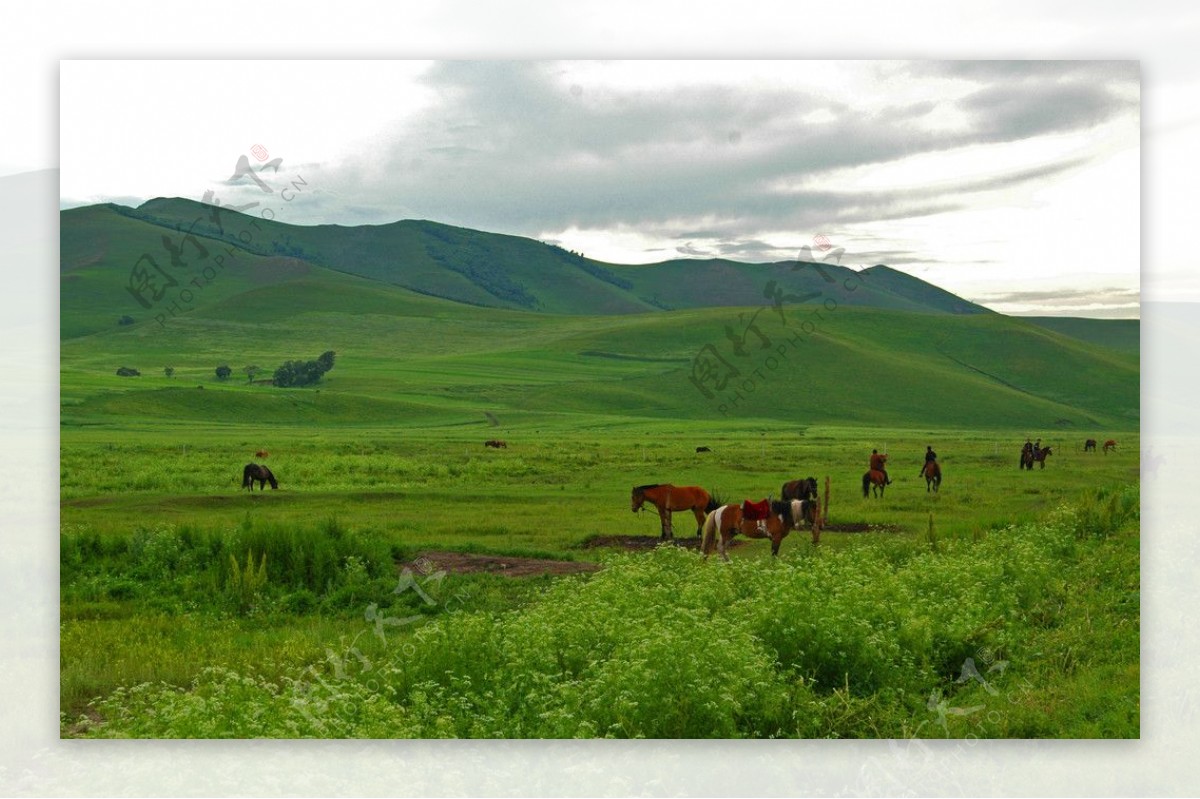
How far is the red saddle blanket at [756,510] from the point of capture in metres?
9.46

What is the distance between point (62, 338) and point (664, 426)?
7675 millimetres

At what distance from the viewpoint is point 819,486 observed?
10.5 m

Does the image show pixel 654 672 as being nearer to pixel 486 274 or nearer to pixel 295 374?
pixel 295 374

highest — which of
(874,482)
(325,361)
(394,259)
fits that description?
(394,259)

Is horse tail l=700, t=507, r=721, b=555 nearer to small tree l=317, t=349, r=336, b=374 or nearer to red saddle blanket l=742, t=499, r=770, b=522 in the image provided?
red saddle blanket l=742, t=499, r=770, b=522

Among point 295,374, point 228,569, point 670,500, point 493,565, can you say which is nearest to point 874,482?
point 670,500

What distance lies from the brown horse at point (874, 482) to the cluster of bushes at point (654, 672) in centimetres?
213

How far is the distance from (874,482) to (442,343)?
6.85 metres

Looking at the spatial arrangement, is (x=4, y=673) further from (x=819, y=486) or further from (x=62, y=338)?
(x=819, y=486)

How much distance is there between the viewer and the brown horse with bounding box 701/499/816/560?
9477 millimetres

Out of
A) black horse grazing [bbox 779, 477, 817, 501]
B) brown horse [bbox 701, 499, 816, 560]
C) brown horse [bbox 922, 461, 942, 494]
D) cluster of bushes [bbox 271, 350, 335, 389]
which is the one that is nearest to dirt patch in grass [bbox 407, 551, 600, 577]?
brown horse [bbox 701, 499, 816, 560]

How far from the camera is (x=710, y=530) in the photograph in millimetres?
9617

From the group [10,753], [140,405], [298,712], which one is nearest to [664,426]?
[140,405]

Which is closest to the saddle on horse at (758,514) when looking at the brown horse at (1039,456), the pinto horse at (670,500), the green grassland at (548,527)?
the green grassland at (548,527)
